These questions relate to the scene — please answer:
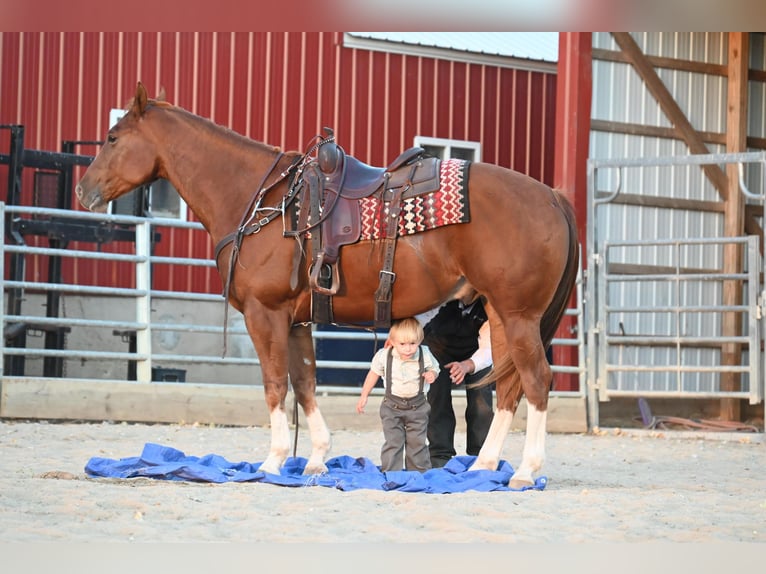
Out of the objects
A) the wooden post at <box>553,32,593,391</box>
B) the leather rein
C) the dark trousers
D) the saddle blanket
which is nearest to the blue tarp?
the dark trousers

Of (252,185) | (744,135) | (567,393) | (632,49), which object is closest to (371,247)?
(252,185)

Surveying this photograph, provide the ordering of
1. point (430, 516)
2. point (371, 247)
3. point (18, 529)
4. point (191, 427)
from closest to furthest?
point (18, 529), point (430, 516), point (371, 247), point (191, 427)

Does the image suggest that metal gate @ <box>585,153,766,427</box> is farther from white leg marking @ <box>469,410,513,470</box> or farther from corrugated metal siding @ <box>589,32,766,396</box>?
white leg marking @ <box>469,410,513,470</box>

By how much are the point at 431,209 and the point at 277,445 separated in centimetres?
138

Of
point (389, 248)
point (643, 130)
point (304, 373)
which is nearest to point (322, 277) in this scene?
point (389, 248)

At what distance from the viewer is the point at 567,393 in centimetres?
971

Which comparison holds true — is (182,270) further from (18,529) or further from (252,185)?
(18,529)

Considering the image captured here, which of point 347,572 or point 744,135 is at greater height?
point 744,135

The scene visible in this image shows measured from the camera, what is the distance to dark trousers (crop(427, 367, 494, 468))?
6262 millimetres

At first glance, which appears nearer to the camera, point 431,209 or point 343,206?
point 431,209

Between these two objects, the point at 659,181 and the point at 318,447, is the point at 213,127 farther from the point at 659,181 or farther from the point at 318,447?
the point at 659,181

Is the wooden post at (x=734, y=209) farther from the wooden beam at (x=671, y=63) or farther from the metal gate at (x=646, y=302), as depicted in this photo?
the wooden beam at (x=671, y=63)

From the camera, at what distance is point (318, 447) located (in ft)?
19.4

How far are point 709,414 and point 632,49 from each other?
3.56m
